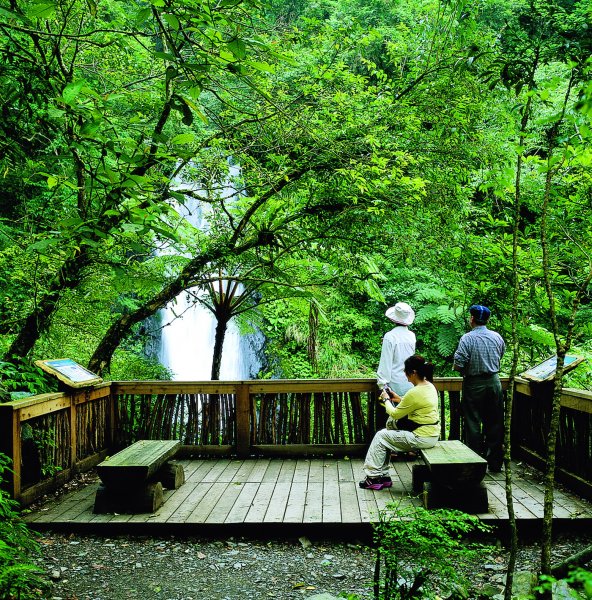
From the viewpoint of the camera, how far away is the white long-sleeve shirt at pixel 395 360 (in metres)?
6.30

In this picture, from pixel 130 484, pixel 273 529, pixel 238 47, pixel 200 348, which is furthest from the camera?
pixel 200 348

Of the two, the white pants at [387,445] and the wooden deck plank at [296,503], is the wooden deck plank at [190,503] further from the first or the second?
the white pants at [387,445]

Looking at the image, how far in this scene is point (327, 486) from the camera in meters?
5.65

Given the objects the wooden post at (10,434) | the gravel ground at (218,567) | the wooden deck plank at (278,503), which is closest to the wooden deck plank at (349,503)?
the gravel ground at (218,567)

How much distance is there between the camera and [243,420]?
680 cm

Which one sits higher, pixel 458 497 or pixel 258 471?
pixel 458 497

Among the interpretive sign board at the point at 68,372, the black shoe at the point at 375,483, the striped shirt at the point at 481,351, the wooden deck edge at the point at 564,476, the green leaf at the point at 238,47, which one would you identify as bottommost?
the black shoe at the point at 375,483

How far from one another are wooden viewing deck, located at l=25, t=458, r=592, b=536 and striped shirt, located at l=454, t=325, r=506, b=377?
117 cm

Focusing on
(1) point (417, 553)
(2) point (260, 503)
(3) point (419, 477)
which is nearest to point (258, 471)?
(2) point (260, 503)

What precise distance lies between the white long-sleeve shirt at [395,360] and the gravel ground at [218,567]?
2177 mm

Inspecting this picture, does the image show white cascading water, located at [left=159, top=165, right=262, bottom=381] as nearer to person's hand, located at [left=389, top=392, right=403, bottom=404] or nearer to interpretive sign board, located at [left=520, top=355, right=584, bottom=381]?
person's hand, located at [left=389, top=392, right=403, bottom=404]

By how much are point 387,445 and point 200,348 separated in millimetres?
11178

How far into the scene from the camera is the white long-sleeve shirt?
20.7 feet

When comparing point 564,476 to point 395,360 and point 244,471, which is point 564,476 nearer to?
point 395,360
